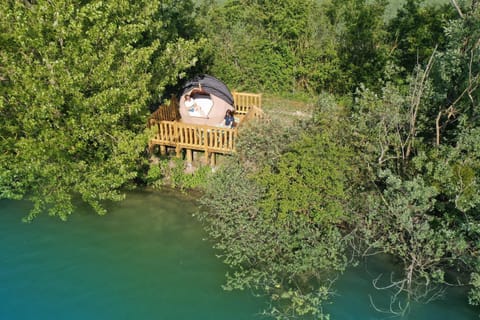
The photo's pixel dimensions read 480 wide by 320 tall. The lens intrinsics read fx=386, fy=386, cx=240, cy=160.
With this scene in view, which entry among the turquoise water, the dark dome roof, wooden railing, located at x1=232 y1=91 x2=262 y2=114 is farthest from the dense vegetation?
wooden railing, located at x1=232 y1=91 x2=262 y2=114

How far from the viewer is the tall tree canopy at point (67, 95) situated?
917 cm

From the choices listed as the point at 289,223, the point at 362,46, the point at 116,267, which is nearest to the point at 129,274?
the point at 116,267

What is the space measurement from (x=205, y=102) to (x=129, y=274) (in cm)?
680

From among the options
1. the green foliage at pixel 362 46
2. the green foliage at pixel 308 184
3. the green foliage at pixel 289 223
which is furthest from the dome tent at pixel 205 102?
the green foliage at pixel 362 46

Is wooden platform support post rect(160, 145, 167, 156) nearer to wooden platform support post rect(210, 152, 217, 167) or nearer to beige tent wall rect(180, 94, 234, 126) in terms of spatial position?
beige tent wall rect(180, 94, 234, 126)

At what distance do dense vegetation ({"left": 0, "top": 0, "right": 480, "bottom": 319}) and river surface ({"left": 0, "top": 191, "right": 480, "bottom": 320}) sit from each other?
47 cm

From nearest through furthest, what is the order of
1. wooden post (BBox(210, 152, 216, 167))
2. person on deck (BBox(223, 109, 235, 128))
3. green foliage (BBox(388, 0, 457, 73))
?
1. wooden post (BBox(210, 152, 216, 167))
2. person on deck (BBox(223, 109, 235, 128))
3. green foliage (BBox(388, 0, 457, 73))

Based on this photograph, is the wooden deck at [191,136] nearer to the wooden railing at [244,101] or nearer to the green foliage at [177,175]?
the green foliage at [177,175]

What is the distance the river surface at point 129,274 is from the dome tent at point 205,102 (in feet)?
11.9

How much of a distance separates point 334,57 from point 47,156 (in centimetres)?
1208

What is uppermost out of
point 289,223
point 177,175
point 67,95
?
point 67,95

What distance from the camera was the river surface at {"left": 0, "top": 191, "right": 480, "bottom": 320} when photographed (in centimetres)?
937

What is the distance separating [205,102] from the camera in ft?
47.2

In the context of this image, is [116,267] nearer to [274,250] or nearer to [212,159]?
[274,250]
